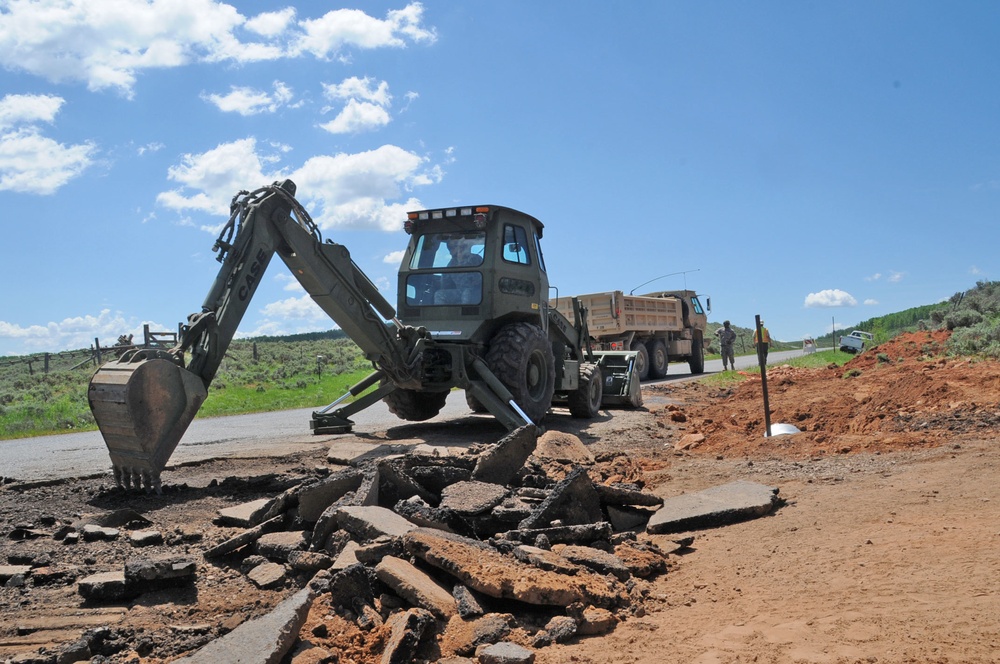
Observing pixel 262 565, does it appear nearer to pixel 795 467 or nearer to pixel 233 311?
pixel 233 311

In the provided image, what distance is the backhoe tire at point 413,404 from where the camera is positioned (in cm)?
1282

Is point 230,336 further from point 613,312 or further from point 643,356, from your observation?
point 643,356

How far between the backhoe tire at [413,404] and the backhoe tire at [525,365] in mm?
1519

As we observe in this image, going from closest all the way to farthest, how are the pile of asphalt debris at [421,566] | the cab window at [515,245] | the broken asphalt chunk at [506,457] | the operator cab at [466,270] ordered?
the pile of asphalt debris at [421,566]
the broken asphalt chunk at [506,457]
the operator cab at [466,270]
the cab window at [515,245]

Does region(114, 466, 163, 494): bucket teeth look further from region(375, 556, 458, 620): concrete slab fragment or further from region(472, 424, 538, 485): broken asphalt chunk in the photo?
region(375, 556, 458, 620): concrete slab fragment

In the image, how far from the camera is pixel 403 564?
15.3 feet

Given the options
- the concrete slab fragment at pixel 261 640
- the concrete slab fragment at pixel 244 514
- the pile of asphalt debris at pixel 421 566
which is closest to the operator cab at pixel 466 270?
the pile of asphalt debris at pixel 421 566

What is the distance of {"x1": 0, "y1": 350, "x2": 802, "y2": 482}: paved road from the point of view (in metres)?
9.59

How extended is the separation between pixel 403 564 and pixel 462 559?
0.35 meters

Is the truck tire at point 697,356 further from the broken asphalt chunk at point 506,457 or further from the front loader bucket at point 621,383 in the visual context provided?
the broken asphalt chunk at point 506,457

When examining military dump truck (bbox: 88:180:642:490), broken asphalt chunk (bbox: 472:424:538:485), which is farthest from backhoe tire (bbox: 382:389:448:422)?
broken asphalt chunk (bbox: 472:424:538:485)

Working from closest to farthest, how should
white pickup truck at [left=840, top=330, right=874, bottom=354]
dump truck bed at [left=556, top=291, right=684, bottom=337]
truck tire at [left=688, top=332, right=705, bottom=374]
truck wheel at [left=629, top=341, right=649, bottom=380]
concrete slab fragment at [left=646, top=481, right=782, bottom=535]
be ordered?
concrete slab fragment at [left=646, top=481, right=782, bottom=535] → dump truck bed at [left=556, top=291, right=684, bottom=337] → truck wheel at [left=629, top=341, right=649, bottom=380] → truck tire at [left=688, top=332, right=705, bottom=374] → white pickup truck at [left=840, top=330, right=874, bottom=354]

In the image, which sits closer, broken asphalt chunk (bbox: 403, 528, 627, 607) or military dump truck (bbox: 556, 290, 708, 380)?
broken asphalt chunk (bbox: 403, 528, 627, 607)

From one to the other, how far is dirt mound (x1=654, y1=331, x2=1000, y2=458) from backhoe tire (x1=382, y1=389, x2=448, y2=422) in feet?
12.9
